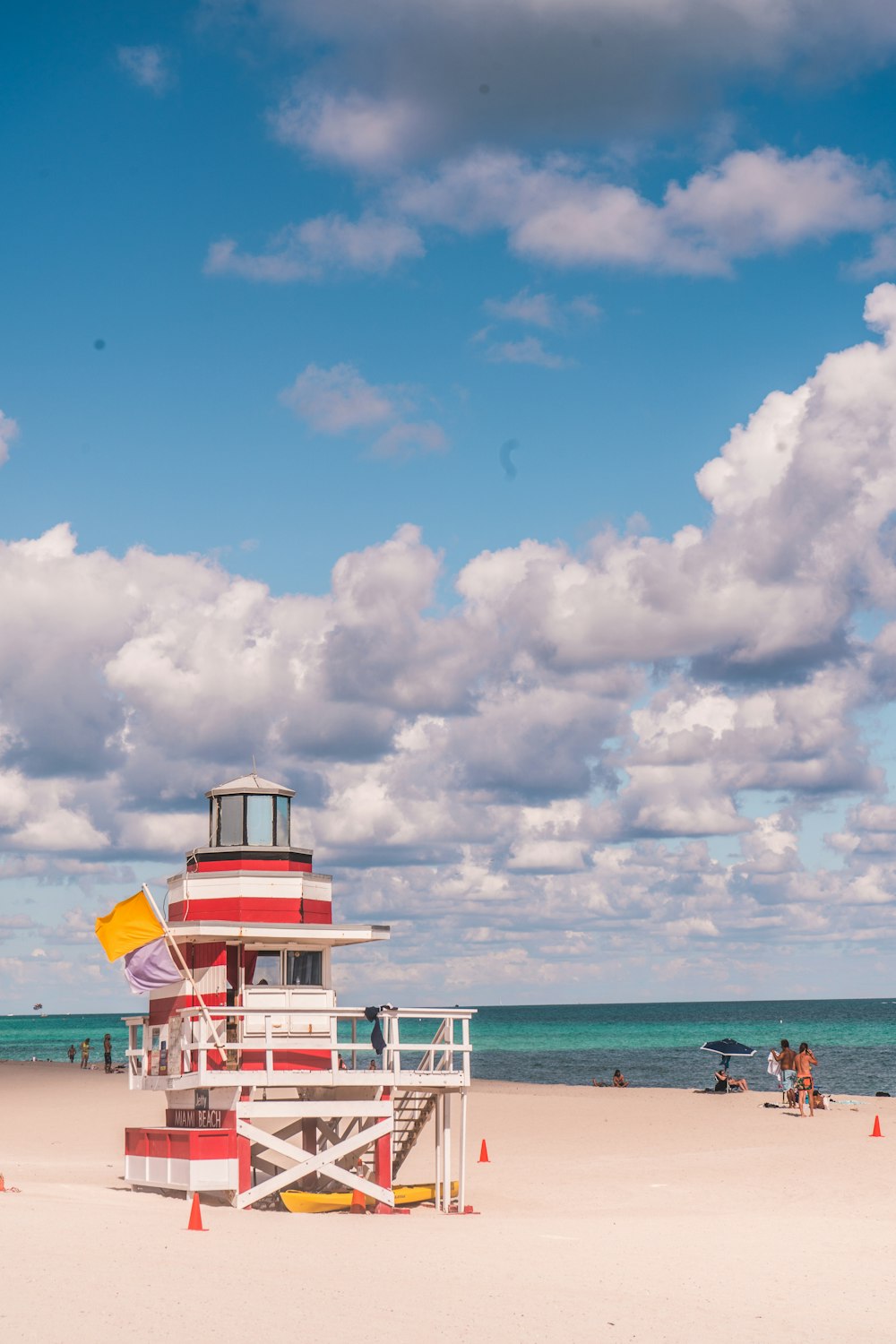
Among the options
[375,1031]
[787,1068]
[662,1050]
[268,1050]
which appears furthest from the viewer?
[662,1050]

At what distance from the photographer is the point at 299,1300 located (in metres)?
15.1

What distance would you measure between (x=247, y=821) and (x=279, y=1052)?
156 inches

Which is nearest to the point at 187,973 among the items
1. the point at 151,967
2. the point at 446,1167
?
the point at 151,967

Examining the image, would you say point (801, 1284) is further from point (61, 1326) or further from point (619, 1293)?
point (61, 1326)

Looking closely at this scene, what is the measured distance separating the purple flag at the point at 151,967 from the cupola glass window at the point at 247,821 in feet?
7.63

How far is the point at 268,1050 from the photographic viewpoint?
2305 cm

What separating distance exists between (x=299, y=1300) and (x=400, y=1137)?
11.3 meters

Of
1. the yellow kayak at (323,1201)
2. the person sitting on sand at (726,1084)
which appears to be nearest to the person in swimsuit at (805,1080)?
the person sitting on sand at (726,1084)

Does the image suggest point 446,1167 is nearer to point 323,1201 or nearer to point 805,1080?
point 323,1201

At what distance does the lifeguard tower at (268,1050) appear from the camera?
2328 cm

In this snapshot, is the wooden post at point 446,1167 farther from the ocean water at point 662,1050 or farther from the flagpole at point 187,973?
the ocean water at point 662,1050

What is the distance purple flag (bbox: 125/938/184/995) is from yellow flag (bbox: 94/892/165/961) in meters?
0.18

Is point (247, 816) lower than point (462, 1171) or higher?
Result: higher

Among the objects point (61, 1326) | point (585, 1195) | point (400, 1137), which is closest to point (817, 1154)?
point (585, 1195)
